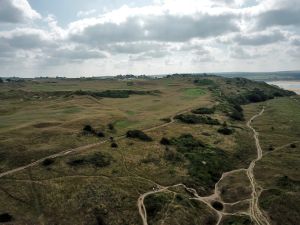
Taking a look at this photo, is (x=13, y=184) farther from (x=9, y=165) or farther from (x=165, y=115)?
(x=165, y=115)

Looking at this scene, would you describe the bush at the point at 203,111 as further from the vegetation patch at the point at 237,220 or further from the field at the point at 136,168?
the vegetation patch at the point at 237,220

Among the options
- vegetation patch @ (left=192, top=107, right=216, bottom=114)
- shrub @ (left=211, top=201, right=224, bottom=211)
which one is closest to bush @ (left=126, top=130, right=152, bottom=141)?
shrub @ (left=211, top=201, right=224, bottom=211)

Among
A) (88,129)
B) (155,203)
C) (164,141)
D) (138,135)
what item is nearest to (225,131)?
(164,141)

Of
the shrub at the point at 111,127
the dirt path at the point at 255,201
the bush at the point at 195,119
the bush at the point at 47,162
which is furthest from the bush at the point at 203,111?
the bush at the point at 47,162

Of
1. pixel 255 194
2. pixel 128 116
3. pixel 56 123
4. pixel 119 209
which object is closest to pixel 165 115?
pixel 128 116

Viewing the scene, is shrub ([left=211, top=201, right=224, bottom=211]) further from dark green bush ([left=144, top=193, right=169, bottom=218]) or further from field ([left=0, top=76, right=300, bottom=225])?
dark green bush ([left=144, top=193, right=169, bottom=218])
